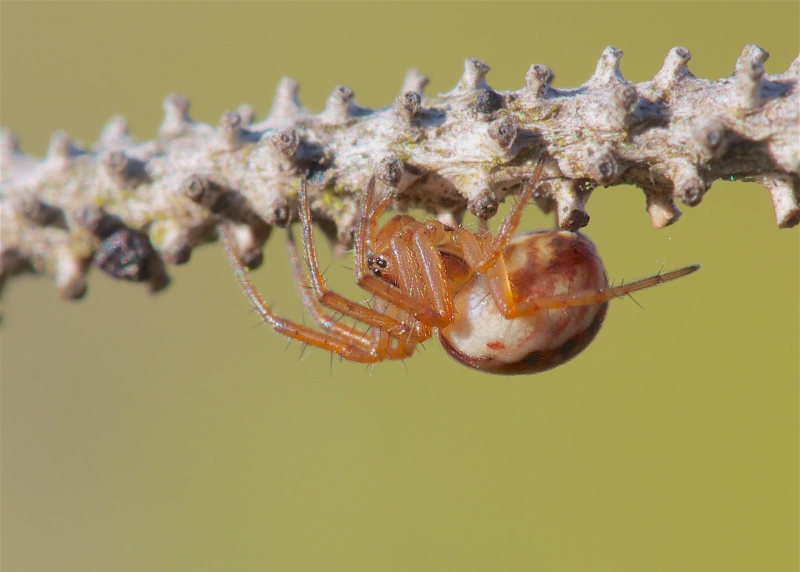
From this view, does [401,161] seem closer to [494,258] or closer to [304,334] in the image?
[494,258]

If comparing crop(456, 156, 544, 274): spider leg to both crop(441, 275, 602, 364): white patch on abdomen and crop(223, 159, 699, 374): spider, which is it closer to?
crop(223, 159, 699, 374): spider

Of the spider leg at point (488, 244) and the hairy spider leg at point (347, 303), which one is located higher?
the spider leg at point (488, 244)

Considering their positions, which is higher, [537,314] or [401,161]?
[401,161]

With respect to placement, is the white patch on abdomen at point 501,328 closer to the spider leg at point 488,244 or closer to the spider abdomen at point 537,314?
the spider abdomen at point 537,314

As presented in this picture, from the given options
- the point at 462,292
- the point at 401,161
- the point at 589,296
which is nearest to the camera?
the point at 401,161

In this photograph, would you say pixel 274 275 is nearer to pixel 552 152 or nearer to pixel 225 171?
pixel 225 171

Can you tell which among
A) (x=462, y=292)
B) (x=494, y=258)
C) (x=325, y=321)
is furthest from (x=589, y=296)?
(x=325, y=321)

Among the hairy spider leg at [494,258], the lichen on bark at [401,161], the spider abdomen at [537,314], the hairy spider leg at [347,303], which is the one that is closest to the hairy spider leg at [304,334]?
the hairy spider leg at [347,303]
